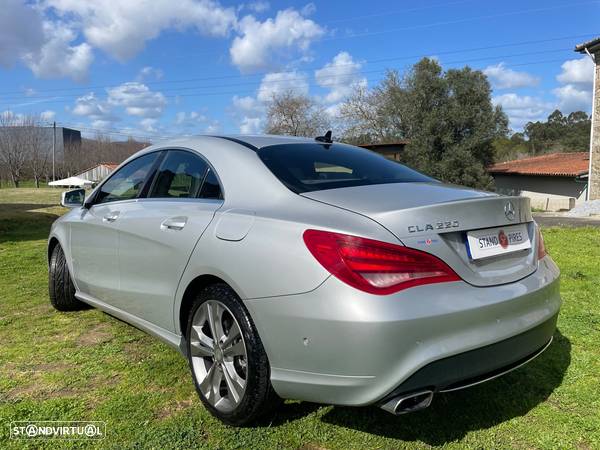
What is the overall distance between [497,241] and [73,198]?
11.8 ft

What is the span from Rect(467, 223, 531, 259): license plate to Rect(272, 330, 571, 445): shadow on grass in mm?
902

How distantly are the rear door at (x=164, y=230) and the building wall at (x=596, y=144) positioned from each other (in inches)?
1128

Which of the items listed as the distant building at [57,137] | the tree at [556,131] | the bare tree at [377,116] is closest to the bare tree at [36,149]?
the distant building at [57,137]

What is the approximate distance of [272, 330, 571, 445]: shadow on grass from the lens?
8.14ft

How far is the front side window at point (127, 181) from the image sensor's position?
11.6 ft

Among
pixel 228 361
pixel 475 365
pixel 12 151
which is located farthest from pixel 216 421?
pixel 12 151

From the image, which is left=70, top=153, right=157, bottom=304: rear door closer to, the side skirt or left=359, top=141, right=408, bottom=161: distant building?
the side skirt

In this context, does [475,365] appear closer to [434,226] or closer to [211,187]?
[434,226]

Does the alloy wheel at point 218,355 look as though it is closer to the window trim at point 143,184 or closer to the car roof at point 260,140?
the car roof at point 260,140

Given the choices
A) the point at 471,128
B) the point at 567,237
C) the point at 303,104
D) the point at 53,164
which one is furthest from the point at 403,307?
the point at 53,164

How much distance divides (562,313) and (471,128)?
37.9m

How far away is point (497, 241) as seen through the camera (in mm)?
2338

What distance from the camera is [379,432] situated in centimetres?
248

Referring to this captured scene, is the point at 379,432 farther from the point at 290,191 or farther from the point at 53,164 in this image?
the point at 53,164
